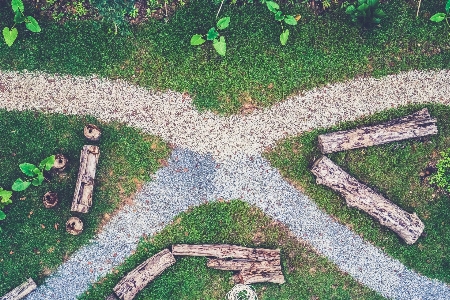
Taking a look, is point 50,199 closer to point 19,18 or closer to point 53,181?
point 53,181

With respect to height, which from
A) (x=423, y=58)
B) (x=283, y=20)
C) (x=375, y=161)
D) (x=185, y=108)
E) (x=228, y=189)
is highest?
(x=283, y=20)

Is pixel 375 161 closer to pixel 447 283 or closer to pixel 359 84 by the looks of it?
pixel 359 84

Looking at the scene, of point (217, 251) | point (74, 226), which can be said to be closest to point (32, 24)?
point (74, 226)

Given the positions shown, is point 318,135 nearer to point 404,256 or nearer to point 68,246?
point 404,256

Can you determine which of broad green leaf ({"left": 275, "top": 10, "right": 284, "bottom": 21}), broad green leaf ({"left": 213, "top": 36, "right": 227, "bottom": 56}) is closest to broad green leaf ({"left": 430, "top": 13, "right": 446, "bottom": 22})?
broad green leaf ({"left": 275, "top": 10, "right": 284, "bottom": 21})

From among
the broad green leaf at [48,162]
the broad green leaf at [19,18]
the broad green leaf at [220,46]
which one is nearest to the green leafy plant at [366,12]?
the broad green leaf at [220,46]

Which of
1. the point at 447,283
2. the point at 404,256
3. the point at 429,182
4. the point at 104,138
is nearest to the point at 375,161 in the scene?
the point at 429,182

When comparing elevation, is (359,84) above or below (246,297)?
above
